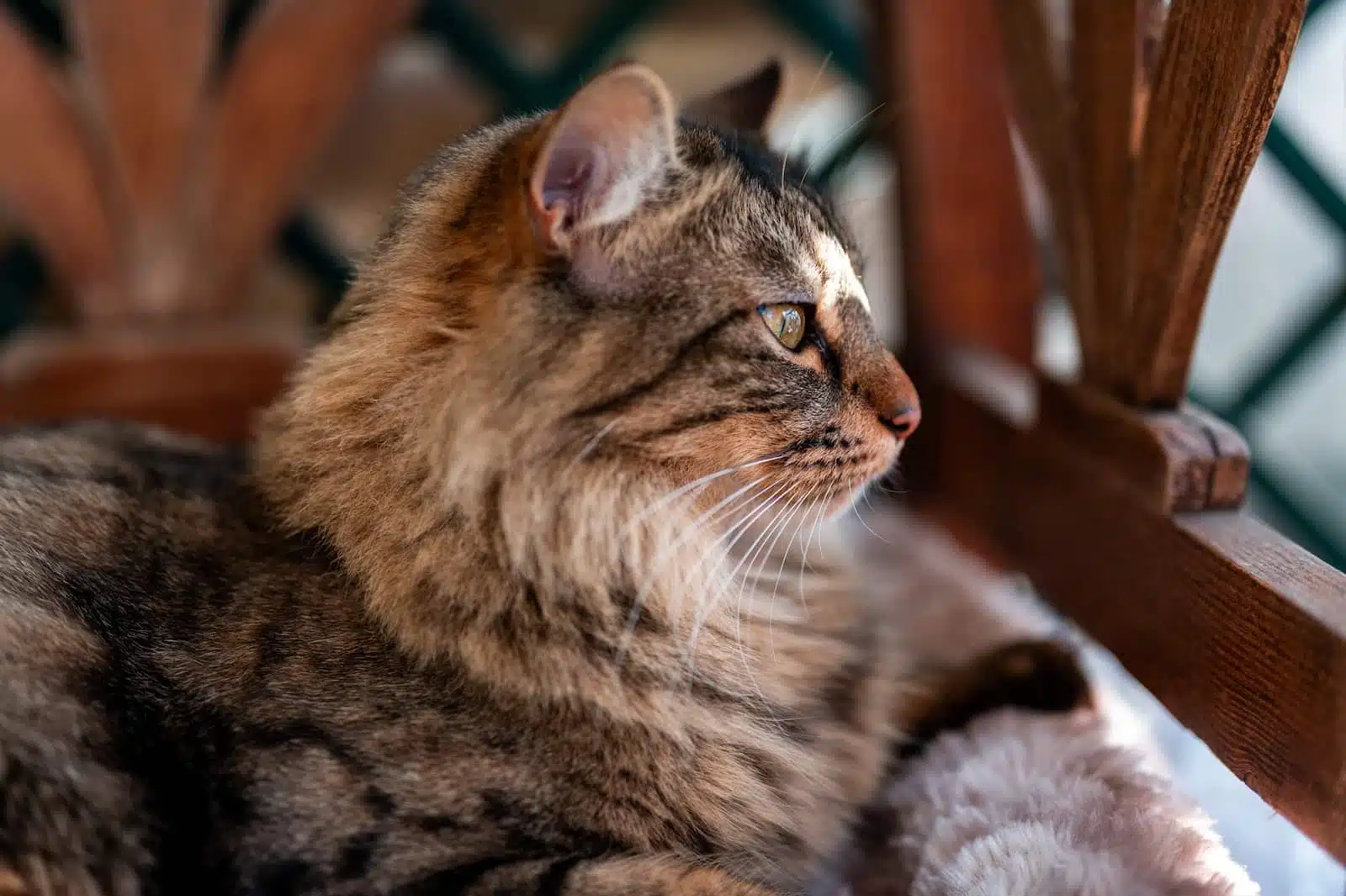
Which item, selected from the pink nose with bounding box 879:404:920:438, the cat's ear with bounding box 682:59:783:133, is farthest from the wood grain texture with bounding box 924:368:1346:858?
the cat's ear with bounding box 682:59:783:133

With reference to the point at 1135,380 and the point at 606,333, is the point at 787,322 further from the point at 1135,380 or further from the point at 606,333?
the point at 1135,380

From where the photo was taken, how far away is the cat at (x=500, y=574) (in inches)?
30.1

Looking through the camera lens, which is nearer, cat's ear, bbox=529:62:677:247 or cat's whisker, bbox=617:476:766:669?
cat's ear, bbox=529:62:677:247

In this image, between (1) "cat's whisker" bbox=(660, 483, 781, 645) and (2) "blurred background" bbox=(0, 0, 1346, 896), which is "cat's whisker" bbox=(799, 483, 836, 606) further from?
(2) "blurred background" bbox=(0, 0, 1346, 896)

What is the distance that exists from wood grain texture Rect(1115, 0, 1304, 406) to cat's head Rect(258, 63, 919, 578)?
0.88 ft

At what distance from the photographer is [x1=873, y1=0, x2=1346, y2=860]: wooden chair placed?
81 centimetres

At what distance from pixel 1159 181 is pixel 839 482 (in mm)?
401

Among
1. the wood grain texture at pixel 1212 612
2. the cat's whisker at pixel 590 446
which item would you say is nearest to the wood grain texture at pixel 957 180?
the wood grain texture at pixel 1212 612

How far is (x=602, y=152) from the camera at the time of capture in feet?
2.58

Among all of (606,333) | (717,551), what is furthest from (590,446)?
(717,551)

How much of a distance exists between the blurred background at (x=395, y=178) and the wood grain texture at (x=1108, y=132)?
27 cm

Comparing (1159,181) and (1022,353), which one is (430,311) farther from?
(1022,353)

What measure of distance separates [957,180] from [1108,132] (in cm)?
50

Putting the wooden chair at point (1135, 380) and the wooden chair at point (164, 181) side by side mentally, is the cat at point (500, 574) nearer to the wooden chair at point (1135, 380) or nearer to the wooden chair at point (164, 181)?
the wooden chair at point (1135, 380)
